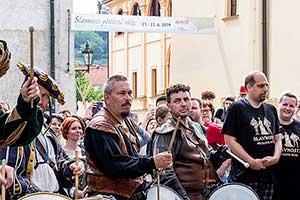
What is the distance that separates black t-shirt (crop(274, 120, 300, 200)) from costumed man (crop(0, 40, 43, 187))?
15.7 ft

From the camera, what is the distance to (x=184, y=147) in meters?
8.01

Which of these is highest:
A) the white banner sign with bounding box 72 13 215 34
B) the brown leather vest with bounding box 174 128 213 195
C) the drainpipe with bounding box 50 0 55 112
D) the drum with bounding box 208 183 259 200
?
the white banner sign with bounding box 72 13 215 34

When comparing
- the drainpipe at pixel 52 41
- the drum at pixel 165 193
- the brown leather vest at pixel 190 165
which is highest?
the drainpipe at pixel 52 41

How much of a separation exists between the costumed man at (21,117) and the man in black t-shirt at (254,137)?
3994mm

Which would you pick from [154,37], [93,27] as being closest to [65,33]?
[93,27]

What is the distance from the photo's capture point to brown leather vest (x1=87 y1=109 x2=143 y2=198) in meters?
6.54

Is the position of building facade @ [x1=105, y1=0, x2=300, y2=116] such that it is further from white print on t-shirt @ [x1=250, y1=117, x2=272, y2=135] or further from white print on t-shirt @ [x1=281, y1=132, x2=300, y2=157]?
white print on t-shirt @ [x1=250, y1=117, x2=272, y2=135]

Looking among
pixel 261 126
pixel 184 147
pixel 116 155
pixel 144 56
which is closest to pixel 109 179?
pixel 116 155

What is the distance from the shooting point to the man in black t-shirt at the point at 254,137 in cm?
868

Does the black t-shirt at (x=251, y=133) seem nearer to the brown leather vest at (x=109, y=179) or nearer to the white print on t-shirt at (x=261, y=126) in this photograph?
the white print on t-shirt at (x=261, y=126)

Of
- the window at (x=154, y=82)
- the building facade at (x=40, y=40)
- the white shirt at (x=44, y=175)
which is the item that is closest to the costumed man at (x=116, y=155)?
the white shirt at (x=44, y=175)

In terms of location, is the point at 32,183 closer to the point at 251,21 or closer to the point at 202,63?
the point at 251,21

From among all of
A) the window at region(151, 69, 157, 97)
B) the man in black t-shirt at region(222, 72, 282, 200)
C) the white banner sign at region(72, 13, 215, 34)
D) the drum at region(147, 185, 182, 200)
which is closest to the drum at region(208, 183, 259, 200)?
the drum at region(147, 185, 182, 200)

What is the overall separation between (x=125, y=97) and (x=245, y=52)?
1842 cm
